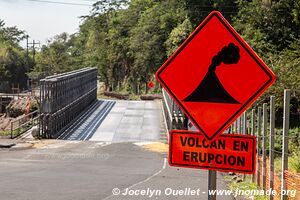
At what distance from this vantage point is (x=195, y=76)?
12.7 ft

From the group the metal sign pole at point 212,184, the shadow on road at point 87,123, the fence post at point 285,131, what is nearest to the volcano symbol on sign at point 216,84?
the metal sign pole at point 212,184

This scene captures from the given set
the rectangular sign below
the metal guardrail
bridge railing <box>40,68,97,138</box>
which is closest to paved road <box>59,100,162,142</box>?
bridge railing <box>40,68,97,138</box>

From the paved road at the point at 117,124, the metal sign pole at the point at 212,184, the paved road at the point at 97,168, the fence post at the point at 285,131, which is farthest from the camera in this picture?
the paved road at the point at 117,124

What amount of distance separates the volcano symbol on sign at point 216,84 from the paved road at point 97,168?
16.5 feet

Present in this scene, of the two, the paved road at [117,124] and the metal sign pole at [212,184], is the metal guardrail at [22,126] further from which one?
the metal sign pole at [212,184]

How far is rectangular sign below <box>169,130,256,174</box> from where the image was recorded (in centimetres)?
378

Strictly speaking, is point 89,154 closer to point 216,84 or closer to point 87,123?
point 87,123

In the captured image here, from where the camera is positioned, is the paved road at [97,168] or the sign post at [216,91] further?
the paved road at [97,168]

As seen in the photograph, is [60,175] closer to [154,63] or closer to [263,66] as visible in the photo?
[263,66]

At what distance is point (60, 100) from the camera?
22141 mm

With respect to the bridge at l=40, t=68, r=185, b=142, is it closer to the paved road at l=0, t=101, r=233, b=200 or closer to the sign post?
the paved road at l=0, t=101, r=233, b=200

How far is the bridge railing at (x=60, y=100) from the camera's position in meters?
20.2

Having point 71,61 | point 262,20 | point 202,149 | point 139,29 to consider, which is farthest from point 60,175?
point 71,61

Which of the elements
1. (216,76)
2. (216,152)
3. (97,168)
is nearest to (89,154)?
(97,168)
